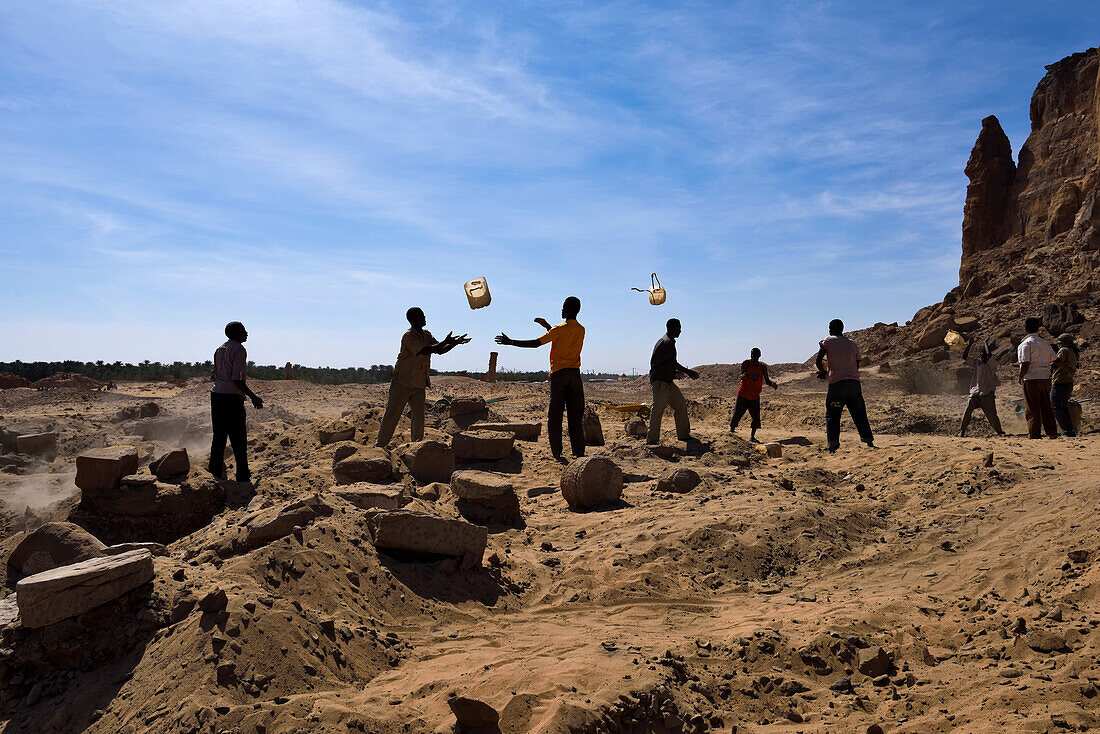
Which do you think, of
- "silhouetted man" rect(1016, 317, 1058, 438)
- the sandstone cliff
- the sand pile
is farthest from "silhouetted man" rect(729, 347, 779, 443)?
the sand pile

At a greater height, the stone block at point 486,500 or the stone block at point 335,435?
the stone block at point 335,435

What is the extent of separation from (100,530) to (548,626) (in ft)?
16.7

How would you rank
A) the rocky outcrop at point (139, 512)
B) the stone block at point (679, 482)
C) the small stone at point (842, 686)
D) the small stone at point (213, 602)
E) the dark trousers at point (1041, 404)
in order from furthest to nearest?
the dark trousers at point (1041, 404), the stone block at point (679, 482), the rocky outcrop at point (139, 512), the small stone at point (842, 686), the small stone at point (213, 602)

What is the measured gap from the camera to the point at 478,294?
30.0 ft

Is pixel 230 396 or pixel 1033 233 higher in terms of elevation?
pixel 1033 233

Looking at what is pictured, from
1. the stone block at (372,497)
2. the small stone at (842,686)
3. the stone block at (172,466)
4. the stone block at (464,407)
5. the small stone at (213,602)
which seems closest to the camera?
the small stone at (213,602)

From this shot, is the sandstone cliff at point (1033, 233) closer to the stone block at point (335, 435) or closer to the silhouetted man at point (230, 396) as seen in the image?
the stone block at point (335, 435)

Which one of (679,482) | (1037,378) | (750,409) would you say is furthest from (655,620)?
(1037,378)

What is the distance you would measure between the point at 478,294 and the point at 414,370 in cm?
140

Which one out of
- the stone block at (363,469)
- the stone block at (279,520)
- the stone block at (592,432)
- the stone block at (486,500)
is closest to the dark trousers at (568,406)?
the stone block at (592,432)

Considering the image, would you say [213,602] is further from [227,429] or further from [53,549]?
[227,429]

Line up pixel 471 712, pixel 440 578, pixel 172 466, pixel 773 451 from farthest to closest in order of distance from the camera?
pixel 773 451 < pixel 172 466 < pixel 440 578 < pixel 471 712

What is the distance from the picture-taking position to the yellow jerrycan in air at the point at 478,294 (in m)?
9.10

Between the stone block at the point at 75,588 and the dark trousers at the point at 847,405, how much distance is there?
7.74 meters
